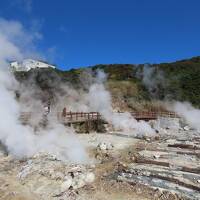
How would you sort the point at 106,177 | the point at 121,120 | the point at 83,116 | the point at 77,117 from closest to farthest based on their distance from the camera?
the point at 106,177
the point at 77,117
the point at 83,116
the point at 121,120

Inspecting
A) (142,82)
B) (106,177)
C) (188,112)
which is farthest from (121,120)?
→ (142,82)

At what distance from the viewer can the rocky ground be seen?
11.5 m

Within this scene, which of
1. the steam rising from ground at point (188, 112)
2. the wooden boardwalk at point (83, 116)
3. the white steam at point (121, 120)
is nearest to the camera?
the wooden boardwalk at point (83, 116)

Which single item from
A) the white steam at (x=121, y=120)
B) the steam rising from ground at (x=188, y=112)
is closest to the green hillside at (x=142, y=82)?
the steam rising from ground at (x=188, y=112)

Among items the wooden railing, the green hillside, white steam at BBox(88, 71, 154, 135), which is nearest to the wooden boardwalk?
the wooden railing

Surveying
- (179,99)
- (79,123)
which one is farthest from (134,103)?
(79,123)

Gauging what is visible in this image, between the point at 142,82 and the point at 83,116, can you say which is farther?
the point at 142,82

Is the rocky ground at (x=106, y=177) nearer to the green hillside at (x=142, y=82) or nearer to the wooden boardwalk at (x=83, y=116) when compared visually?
the wooden boardwalk at (x=83, y=116)

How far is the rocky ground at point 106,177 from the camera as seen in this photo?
11523 mm

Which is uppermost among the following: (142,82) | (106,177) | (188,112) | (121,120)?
(142,82)

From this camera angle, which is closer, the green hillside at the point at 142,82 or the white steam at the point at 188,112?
the white steam at the point at 188,112

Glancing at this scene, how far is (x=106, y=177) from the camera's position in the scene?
1327cm

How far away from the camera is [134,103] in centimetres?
4044

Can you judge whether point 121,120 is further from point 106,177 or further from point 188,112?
point 106,177
